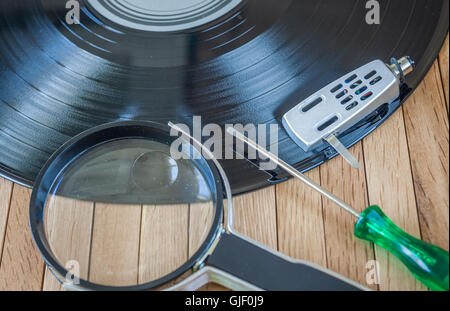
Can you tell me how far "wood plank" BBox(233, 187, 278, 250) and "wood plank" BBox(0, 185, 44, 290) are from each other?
0.25m

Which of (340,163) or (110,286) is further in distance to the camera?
(340,163)

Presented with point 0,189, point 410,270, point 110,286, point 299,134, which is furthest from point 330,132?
point 0,189

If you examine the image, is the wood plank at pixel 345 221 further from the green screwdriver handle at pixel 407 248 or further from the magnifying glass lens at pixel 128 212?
the magnifying glass lens at pixel 128 212

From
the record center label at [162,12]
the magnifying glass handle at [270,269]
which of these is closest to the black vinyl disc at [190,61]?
the record center label at [162,12]

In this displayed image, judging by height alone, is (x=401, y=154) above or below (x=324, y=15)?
below

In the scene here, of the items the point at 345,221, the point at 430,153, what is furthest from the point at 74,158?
the point at 430,153

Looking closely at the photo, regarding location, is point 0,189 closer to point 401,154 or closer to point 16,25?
point 16,25

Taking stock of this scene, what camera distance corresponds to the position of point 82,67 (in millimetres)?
Answer: 772

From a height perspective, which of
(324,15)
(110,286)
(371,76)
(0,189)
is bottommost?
(110,286)

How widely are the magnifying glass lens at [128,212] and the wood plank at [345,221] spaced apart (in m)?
0.15

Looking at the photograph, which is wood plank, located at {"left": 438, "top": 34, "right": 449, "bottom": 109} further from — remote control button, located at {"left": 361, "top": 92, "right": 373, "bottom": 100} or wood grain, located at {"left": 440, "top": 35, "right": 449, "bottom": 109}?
remote control button, located at {"left": 361, "top": 92, "right": 373, "bottom": 100}

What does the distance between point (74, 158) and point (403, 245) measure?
0.41m

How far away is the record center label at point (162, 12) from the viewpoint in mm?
825

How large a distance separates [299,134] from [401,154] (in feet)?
0.46
